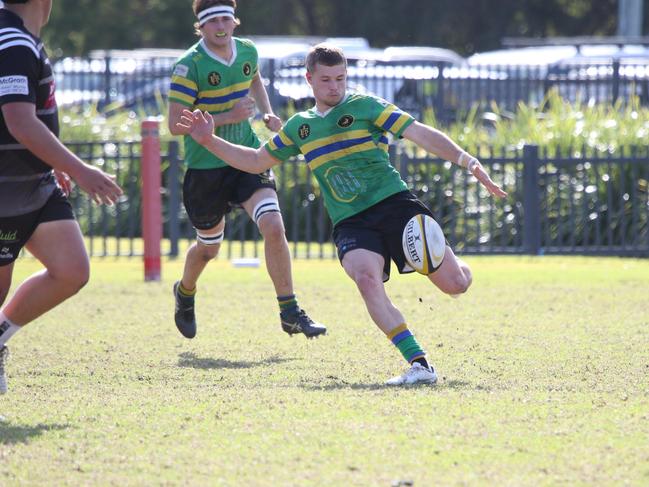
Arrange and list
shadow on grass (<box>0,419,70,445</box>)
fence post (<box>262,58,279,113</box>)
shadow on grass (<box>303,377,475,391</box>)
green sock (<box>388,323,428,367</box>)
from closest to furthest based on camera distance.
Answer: shadow on grass (<box>0,419,70,445</box>), shadow on grass (<box>303,377,475,391</box>), green sock (<box>388,323,428,367</box>), fence post (<box>262,58,279,113</box>)

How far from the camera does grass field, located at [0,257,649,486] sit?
4992 mm

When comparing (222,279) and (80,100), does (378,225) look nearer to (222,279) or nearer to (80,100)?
(222,279)

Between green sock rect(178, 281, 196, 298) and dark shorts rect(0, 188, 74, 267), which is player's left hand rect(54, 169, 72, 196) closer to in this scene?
dark shorts rect(0, 188, 74, 267)

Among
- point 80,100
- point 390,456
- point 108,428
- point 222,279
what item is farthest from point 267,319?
point 80,100

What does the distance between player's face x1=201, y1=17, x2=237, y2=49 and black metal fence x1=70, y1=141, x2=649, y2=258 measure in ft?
20.1

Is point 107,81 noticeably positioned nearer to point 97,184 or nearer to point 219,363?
point 219,363

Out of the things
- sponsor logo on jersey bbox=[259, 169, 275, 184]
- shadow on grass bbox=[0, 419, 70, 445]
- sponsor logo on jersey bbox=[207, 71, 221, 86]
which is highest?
sponsor logo on jersey bbox=[207, 71, 221, 86]

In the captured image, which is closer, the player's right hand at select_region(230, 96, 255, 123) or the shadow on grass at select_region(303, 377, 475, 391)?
the shadow on grass at select_region(303, 377, 475, 391)

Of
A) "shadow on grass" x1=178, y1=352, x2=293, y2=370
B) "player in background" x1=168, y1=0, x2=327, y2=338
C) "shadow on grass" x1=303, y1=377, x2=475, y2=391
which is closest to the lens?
"shadow on grass" x1=303, y1=377, x2=475, y2=391

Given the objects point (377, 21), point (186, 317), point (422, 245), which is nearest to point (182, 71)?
point (186, 317)

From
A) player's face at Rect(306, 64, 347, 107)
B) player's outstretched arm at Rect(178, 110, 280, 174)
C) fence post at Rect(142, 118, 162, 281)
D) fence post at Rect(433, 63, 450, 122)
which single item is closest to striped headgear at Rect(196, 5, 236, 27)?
player's outstretched arm at Rect(178, 110, 280, 174)

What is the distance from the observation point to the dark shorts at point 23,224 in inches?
246

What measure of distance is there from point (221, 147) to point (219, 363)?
50.7 inches

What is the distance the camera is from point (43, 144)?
5922 mm
